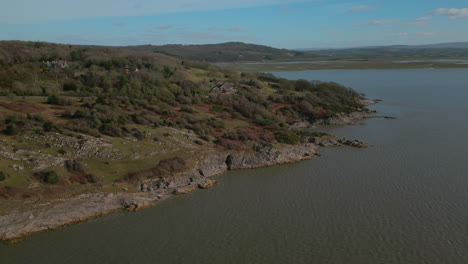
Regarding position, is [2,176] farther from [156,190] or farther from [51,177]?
[156,190]

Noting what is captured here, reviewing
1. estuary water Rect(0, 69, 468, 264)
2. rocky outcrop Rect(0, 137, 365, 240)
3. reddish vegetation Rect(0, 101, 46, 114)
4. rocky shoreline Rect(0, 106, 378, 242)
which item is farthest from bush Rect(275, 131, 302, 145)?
reddish vegetation Rect(0, 101, 46, 114)

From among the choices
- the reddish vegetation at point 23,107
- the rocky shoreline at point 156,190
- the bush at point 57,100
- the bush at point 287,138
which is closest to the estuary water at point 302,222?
the rocky shoreline at point 156,190

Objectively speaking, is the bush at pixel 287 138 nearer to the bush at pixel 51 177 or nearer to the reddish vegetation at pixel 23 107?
the bush at pixel 51 177

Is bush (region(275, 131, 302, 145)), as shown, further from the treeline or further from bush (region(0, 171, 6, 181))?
bush (region(0, 171, 6, 181))

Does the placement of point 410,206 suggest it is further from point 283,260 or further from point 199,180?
point 199,180

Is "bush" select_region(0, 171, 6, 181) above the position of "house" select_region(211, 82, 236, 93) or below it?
below

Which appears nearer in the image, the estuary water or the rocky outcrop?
the estuary water

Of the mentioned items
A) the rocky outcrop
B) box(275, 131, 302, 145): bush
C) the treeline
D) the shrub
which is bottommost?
the rocky outcrop

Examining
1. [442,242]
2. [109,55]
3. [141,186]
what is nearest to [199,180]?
[141,186]
